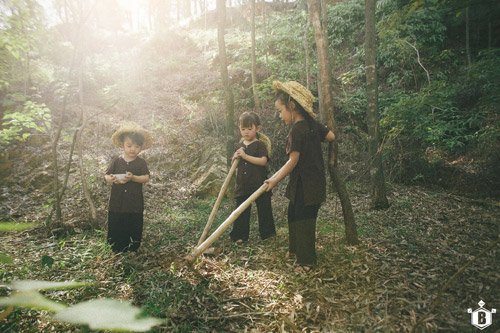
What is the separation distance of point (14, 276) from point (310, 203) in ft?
12.0

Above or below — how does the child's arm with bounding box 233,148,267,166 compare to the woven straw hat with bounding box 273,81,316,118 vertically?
below

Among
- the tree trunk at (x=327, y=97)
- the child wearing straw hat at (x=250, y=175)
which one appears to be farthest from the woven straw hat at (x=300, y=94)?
the child wearing straw hat at (x=250, y=175)

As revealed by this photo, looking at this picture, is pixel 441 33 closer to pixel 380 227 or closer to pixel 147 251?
pixel 380 227

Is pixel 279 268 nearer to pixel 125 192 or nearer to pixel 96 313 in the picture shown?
pixel 125 192

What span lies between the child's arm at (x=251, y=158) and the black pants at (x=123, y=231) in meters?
1.78

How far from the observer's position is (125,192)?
14.3 feet

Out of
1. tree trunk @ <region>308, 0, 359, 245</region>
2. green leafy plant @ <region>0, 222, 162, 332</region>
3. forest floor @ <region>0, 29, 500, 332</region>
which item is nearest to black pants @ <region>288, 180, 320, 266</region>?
forest floor @ <region>0, 29, 500, 332</region>

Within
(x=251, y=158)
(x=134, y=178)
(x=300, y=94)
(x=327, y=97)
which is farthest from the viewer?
(x=251, y=158)

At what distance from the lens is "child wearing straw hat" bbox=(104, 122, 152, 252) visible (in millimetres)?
4363

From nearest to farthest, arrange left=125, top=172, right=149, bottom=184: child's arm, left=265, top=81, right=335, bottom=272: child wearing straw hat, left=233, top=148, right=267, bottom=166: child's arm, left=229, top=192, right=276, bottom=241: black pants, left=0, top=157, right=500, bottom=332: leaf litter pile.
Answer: left=0, top=157, right=500, bottom=332: leaf litter pile → left=265, top=81, right=335, bottom=272: child wearing straw hat → left=125, top=172, right=149, bottom=184: child's arm → left=233, top=148, right=267, bottom=166: child's arm → left=229, top=192, right=276, bottom=241: black pants

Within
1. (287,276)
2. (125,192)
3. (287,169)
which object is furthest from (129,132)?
(287,276)

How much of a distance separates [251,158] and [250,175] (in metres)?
0.33

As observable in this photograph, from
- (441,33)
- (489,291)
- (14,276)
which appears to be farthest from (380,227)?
(441,33)

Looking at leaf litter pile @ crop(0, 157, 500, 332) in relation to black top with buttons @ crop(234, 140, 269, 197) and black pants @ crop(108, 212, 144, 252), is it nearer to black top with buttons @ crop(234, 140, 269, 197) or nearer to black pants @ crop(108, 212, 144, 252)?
black pants @ crop(108, 212, 144, 252)
